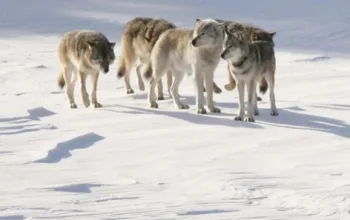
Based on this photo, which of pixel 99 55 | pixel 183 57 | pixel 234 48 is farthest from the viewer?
pixel 99 55

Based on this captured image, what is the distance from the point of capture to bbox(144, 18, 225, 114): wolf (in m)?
11.7

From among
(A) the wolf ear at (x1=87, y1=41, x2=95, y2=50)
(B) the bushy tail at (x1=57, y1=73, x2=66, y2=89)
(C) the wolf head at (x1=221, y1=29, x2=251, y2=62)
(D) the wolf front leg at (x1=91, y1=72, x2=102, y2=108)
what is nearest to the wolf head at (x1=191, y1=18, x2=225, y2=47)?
(C) the wolf head at (x1=221, y1=29, x2=251, y2=62)

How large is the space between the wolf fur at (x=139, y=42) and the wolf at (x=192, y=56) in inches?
33.8

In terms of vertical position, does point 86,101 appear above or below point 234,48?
below

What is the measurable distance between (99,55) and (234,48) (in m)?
2.45

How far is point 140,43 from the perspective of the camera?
13.9 m

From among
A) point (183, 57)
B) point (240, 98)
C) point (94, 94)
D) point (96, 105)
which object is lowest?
point (96, 105)

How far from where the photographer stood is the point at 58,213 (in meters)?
6.71

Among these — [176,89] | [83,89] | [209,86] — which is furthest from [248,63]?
[83,89]

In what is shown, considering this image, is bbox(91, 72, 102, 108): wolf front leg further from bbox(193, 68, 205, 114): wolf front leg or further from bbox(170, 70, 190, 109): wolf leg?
bbox(193, 68, 205, 114): wolf front leg

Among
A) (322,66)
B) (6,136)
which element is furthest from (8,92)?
(322,66)

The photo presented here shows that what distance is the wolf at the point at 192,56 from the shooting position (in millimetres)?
11695

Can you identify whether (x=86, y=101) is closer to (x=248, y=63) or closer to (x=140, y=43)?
(x=140, y=43)

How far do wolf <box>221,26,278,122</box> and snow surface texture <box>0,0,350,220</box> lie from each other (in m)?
0.33
